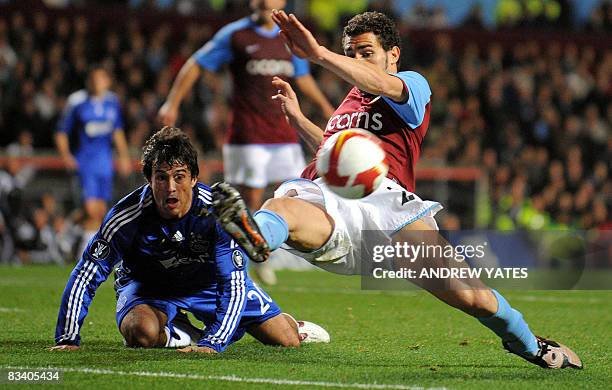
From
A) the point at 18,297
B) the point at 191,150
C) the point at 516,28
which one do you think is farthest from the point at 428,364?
the point at 516,28

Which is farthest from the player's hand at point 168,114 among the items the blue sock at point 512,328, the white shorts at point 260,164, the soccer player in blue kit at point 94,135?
the blue sock at point 512,328

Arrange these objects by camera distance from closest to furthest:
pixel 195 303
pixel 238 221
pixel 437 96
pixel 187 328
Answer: pixel 238 221, pixel 195 303, pixel 187 328, pixel 437 96

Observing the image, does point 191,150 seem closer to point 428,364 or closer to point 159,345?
point 159,345

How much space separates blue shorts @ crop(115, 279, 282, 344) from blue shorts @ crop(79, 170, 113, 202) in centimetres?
731

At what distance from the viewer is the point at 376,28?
586 cm

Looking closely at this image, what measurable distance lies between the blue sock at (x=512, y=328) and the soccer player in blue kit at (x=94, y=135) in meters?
8.32

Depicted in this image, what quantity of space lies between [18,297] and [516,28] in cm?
1405

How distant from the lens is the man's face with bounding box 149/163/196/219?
5.84 m

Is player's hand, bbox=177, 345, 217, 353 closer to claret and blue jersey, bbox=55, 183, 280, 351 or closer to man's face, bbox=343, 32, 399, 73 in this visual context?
claret and blue jersey, bbox=55, 183, 280, 351

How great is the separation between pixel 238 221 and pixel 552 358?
6.57 feet

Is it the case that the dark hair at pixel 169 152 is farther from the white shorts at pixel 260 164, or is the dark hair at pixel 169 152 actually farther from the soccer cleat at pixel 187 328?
the white shorts at pixel 260 164

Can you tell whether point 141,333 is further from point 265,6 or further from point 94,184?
point 94,184

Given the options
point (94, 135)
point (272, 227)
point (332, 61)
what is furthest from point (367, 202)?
point (94, 135)

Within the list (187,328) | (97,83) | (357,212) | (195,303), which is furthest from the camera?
(97,83)
